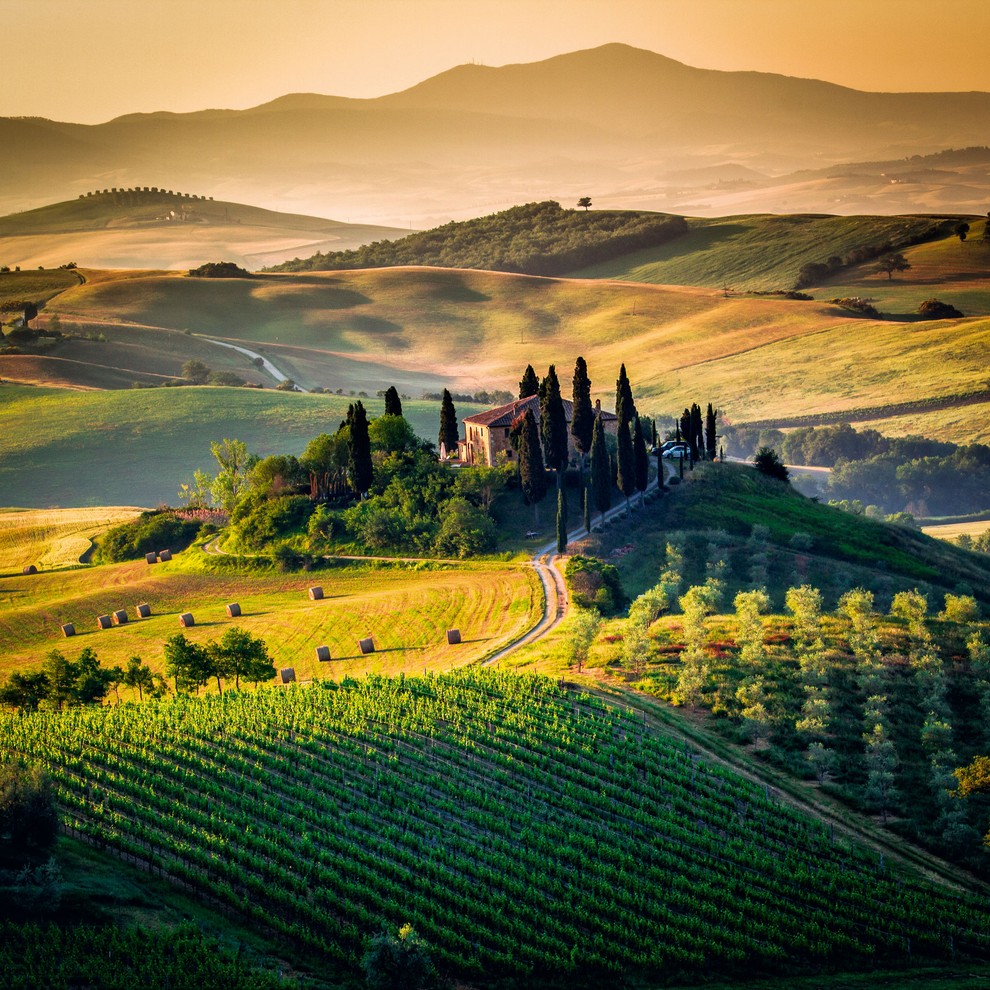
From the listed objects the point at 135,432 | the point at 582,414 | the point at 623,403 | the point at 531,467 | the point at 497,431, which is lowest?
the point at 531,467

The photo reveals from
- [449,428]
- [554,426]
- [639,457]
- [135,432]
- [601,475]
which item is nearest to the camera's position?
[601,475]

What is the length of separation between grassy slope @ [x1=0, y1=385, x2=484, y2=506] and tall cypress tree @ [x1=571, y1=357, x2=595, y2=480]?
2159 inches

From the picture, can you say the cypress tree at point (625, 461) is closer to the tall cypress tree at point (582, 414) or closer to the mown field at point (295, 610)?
the tall cypress tree at point (582, 414)

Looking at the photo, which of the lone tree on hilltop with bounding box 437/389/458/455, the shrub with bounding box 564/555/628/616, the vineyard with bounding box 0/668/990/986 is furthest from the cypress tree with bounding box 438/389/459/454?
the vineyard with bounding box 0/668/990/986

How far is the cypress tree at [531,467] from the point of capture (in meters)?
93.4

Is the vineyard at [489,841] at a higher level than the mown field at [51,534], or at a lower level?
lower

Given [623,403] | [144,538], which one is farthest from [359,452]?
[623,403]

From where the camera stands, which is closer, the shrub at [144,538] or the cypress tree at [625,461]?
the cypress tree at [625,461]

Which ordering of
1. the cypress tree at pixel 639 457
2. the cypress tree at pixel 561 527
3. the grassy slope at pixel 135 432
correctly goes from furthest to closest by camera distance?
the grassy slope at pixel 135 432 < the cypress tree at pixel 639 457 < the cypress tree at pixel 561 527

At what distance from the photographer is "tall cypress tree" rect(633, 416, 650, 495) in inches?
3807

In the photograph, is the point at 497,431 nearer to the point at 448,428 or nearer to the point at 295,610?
the point at 448,428

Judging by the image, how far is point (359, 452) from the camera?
9694 centimetres

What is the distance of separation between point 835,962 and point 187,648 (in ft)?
130

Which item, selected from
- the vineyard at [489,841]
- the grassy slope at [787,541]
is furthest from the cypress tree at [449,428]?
the vineyard at [489,841]
